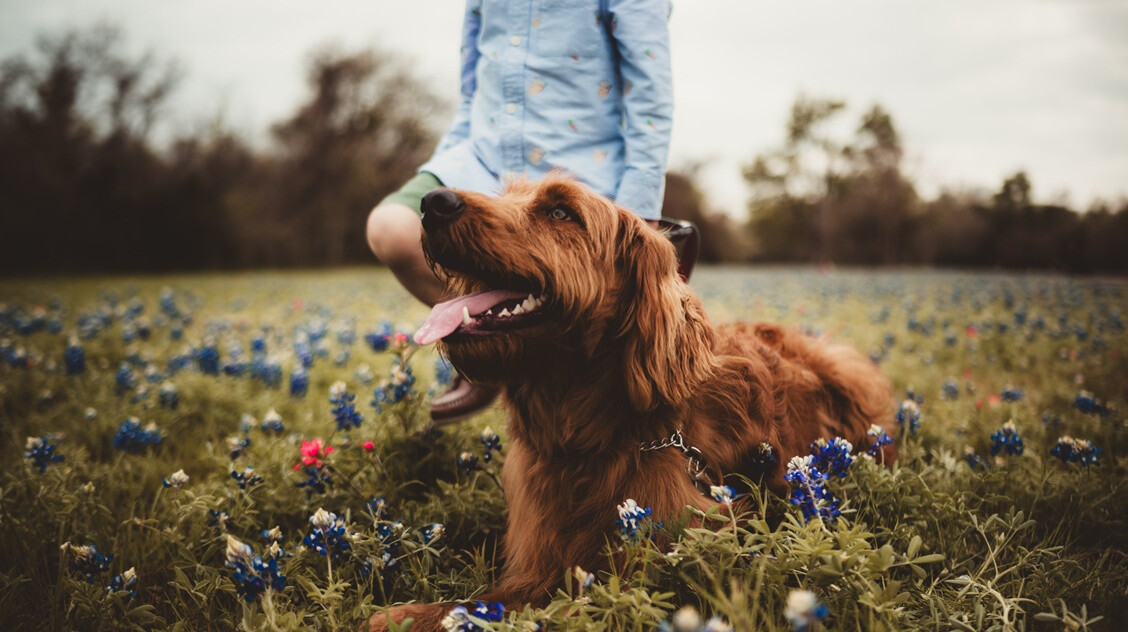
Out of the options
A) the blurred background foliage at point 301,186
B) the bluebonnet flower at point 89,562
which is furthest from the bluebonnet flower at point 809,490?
the blurred background foliage at point 301,186

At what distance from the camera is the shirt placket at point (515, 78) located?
3084 millimetres

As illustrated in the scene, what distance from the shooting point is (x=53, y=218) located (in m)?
23.6

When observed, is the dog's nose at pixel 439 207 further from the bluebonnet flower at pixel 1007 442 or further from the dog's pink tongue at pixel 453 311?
A: the bluebonnet flower at pixel 1007 442

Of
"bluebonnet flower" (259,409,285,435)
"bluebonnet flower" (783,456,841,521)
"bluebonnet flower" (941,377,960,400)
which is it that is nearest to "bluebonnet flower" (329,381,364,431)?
"bluebonnet flower" (259,409,285,435)

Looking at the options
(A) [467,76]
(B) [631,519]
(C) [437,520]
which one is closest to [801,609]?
(B) [631,519]

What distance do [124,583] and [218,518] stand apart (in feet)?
1.41

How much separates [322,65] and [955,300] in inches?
1327

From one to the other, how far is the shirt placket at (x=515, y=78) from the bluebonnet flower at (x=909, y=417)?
2393 millimetres

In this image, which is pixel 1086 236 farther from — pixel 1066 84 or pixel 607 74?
pixel 607 74

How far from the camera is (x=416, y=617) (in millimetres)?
1898

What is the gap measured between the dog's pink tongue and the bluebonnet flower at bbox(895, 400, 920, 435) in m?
2.21

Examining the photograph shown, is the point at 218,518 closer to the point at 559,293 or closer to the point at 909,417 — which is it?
the point at 559,293

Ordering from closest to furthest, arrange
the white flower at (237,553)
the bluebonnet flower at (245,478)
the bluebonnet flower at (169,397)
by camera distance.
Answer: the white flower at (237,553), the bluebonnet flower at (245,478), the bluebonnet flower at (169,397)

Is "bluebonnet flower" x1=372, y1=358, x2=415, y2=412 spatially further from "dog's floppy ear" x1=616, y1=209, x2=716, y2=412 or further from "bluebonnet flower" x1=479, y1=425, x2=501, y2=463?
"dog's floppy ear" x1=616, y1=209, x2=716, y2=412
